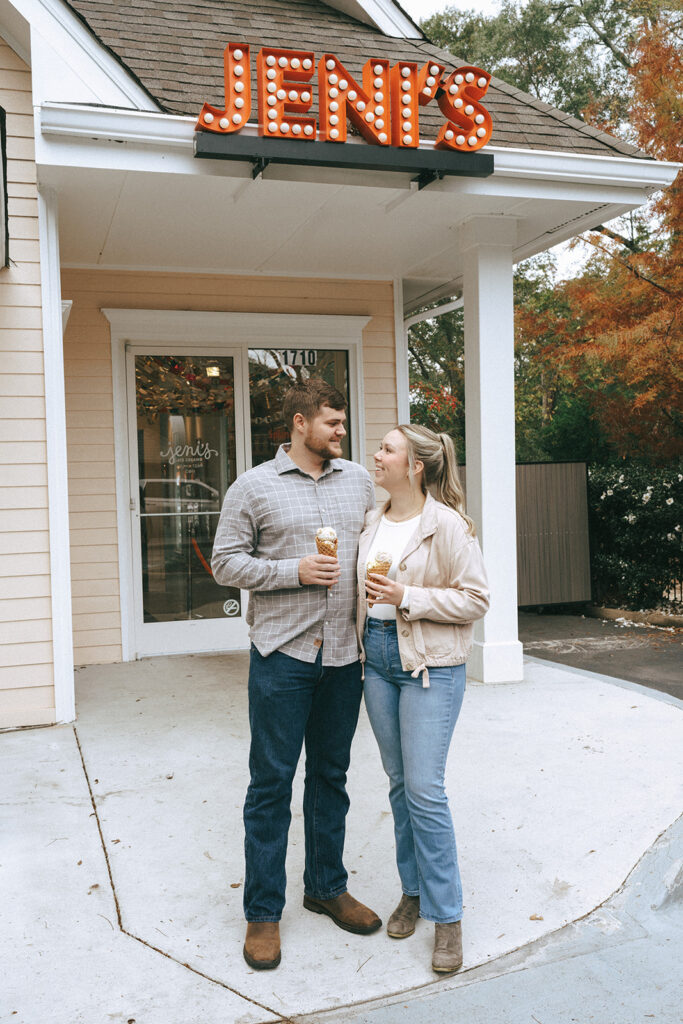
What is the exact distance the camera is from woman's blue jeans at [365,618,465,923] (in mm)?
2832

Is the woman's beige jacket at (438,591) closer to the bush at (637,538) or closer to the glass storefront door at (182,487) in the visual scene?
the glass storefront door at (182,487)

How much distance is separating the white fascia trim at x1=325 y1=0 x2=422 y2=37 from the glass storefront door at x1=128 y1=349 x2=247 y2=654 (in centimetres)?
279

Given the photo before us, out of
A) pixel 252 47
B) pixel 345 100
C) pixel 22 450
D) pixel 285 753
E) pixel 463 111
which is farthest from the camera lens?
pixel 252 47

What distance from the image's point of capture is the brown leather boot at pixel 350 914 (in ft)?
10.0

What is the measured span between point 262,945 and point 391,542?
4.53 ft

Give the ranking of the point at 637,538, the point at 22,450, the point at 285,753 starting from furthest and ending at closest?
the point at 637,538
the point at 22,450
the point at 285,753

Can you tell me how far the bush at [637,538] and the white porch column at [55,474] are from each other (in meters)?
6.90

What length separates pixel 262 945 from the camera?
113 inches

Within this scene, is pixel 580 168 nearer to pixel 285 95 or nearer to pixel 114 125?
pixel 285 95

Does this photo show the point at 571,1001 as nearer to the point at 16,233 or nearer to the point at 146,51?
the point at 16,233

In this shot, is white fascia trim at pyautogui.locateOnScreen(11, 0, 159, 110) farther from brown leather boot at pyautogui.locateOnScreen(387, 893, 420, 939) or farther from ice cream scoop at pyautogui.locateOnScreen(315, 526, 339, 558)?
brown leather boot at pyautogui.locateOnScreen(387, 893, 420, 939)

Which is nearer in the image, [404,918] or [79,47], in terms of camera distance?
[404,918]

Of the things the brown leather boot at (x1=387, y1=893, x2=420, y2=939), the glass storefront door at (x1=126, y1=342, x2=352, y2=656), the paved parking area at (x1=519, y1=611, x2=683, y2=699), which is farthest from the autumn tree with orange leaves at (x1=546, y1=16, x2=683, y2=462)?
the brown leather boot at (x1=387, y1=893, x2=420, y2=939)

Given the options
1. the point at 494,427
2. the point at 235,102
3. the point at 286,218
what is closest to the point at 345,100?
the point at 235,102
